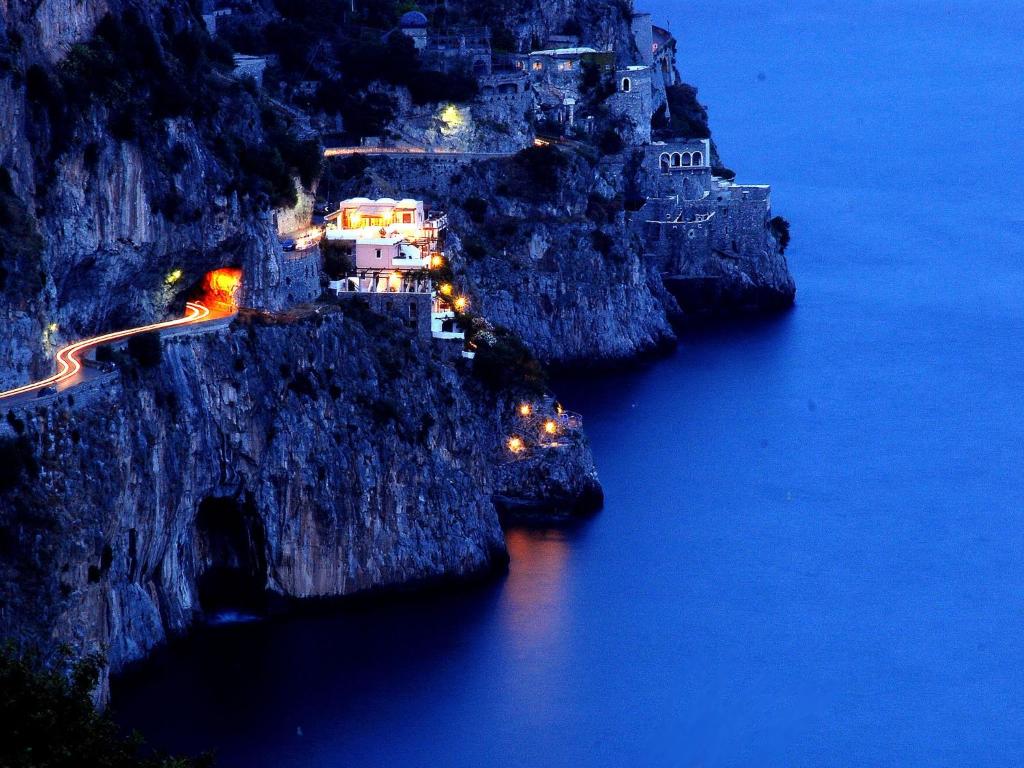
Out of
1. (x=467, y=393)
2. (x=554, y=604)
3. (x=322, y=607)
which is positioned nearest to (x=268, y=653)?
(x=322, y=607)

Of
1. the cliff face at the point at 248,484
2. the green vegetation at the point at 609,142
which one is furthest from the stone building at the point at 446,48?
the cliff face at the point at 248,484

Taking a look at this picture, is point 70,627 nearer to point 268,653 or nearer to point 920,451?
point 268,653

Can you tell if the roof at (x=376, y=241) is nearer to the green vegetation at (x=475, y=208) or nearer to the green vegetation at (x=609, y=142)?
the green vegetation at (x=475, y=208)

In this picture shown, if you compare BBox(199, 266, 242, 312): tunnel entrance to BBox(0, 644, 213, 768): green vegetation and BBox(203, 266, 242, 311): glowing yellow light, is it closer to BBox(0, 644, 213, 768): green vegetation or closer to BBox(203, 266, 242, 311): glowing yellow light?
BBox(203, 266, 242, 311): glowing yellow light

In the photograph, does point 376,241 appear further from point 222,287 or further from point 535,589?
point 535,589

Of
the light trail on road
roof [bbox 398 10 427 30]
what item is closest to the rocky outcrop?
the light trail on road

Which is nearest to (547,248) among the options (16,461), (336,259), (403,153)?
(403,153)
